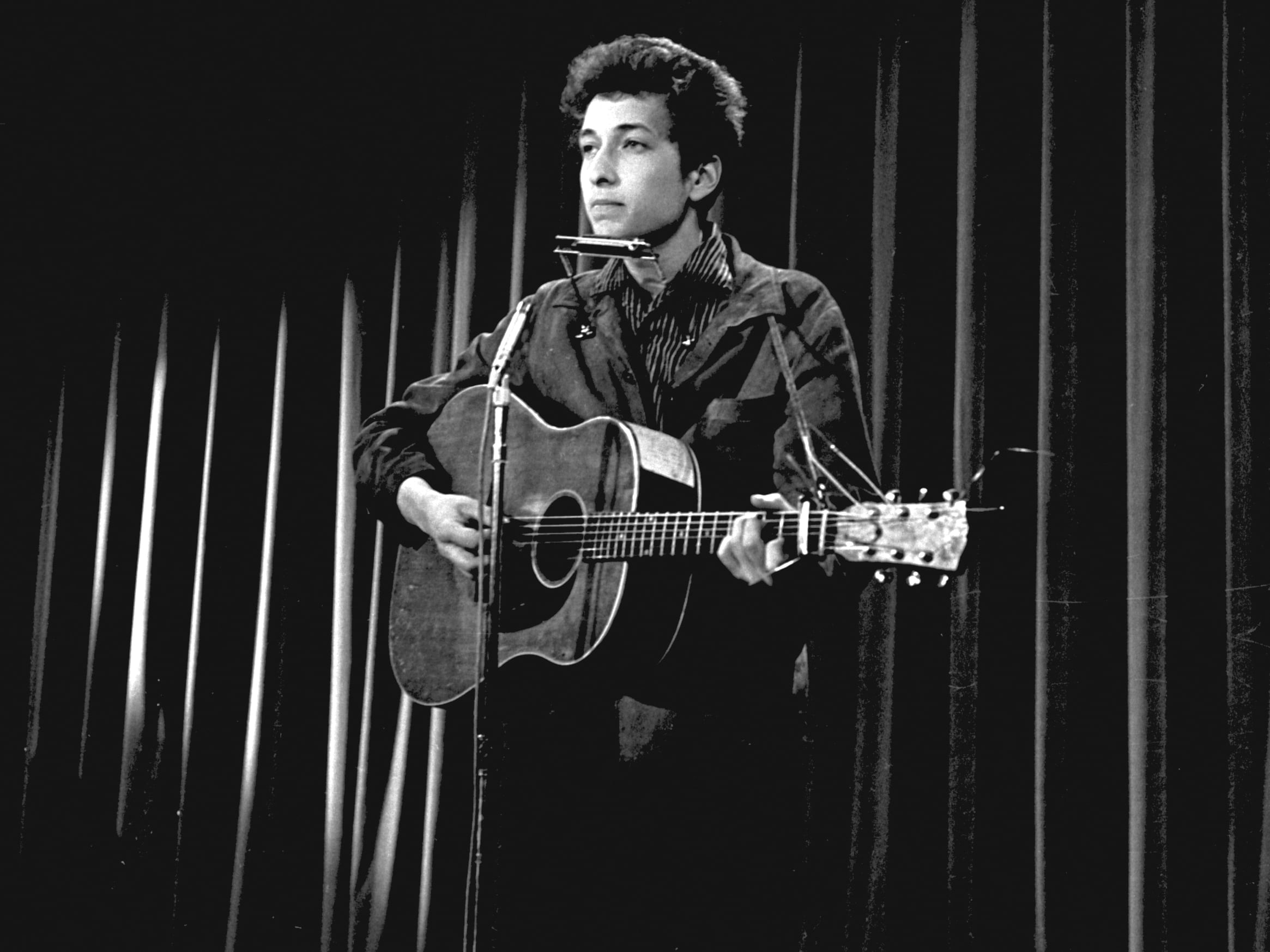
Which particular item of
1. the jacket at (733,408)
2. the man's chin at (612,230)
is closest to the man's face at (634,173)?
the man's chin at (612,230)

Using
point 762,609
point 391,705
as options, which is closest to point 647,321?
point 762,609

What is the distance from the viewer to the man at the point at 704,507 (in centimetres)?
186

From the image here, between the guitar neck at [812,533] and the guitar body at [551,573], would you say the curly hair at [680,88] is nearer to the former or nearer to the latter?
the guitar body at [551,573]

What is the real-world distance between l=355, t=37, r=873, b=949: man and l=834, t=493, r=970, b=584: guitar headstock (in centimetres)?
10

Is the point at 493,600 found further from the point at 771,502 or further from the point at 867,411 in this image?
the point at 867,411

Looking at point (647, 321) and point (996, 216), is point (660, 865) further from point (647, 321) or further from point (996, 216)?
point (996, 216)

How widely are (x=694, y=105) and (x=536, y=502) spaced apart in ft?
2.45

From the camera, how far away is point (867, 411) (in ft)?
7.66

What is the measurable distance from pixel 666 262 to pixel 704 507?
1.56 ft

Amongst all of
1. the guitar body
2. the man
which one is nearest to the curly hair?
the man

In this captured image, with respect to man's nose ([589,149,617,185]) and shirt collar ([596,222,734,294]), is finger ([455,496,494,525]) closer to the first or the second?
shirt collar ([596,222,734,294])

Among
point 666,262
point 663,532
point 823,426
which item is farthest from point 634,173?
point 663,532

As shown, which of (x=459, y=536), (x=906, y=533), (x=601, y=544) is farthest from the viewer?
(x=459, y=536)

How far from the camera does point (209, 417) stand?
10.8ft
